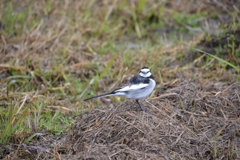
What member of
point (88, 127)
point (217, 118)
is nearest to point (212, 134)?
point (217, 118)

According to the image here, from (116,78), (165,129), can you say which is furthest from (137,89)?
(116,78)

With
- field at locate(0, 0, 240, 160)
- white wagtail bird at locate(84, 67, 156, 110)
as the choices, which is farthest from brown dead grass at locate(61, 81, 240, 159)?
white wagtail bird at locate(84, 67, 156, 110)

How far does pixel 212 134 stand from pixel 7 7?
19.8 ft

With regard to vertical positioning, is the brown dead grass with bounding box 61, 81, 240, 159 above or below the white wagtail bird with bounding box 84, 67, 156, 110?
below

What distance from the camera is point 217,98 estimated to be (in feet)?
16.8

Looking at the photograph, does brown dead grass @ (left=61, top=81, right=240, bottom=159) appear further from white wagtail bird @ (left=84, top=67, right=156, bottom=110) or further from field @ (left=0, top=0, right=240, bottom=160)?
white wagtail bird @ (left=84, top=67, right=156, bottom=110)

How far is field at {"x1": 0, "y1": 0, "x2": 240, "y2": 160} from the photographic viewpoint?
411 centimetres

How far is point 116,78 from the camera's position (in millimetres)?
6418

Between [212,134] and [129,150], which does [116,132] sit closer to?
[129,150]

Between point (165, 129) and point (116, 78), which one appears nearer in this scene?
point (165, 129)

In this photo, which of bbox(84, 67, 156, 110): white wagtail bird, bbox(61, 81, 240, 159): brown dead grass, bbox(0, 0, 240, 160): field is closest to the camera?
bbox(61, 81, 240, 159): brown dead grass

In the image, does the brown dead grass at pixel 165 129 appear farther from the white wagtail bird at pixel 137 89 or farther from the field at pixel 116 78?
the white wagtail bird at pixel 137 89

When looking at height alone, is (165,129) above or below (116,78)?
above

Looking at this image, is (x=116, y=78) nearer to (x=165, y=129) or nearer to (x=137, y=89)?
(x=137, y=89)
